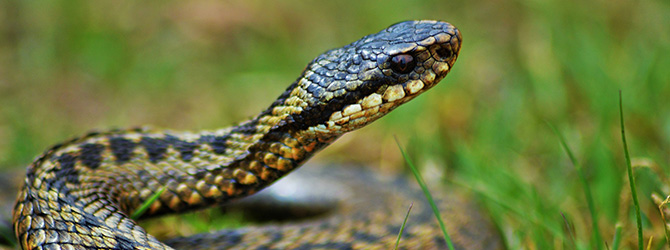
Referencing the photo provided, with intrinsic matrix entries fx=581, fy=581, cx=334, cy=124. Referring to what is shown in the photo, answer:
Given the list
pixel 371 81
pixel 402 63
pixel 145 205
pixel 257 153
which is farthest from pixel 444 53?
pixel 145 205

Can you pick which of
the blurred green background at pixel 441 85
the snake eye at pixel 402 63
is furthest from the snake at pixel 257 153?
the blurred green background at pixel 441 85

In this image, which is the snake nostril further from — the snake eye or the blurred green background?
the blurred green background

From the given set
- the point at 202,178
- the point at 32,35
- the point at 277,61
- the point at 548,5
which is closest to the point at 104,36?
the point at 32,35

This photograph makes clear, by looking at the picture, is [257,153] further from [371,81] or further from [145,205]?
[371,81]

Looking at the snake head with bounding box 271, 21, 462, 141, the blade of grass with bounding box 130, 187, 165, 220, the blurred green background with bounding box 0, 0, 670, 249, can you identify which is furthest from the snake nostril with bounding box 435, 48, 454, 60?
the blade of grass with bounding box 130, 187, 165, 220

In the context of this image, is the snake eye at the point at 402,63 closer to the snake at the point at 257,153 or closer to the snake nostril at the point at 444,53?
the snake at the point at 257,153

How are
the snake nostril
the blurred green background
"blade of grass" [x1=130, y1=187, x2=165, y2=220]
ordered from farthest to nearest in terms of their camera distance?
the blurred green background → the snake nostril → "blade of grass" [x1=130, y1=187, x2=165, y2=220]

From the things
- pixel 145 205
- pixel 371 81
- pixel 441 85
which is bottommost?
pixel 145 205

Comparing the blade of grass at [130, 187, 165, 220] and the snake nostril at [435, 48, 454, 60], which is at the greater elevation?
the snake nostril at [435, 48, 454, 60]
